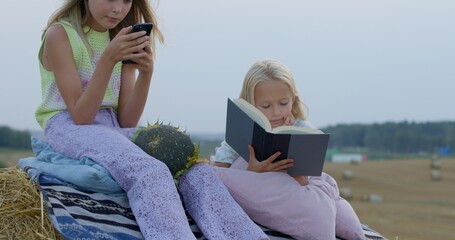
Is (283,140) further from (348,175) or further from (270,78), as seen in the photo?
(348,175)

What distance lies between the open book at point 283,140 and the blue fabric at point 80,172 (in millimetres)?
613

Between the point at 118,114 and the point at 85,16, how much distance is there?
504mm

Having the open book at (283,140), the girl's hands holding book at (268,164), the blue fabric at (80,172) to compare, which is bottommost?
the blue fabric at (80,172)

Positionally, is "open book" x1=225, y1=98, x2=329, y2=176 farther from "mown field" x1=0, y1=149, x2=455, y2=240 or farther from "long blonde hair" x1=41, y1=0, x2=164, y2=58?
"mown field" x1=0, y1=149, x2=455, y2=240

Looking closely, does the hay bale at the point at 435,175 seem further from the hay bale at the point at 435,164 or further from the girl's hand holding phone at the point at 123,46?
the girl's hand holding phone at the point at 123,46

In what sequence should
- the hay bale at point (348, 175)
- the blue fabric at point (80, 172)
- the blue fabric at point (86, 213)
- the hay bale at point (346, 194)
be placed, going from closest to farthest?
the blue fabric at point (86, 213) < the blue fabric at point (80, 172) < the hay bale at point (346, 194) < the hay bale at point (348, 175)

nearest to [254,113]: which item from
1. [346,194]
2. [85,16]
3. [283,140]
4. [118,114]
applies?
[283,140]

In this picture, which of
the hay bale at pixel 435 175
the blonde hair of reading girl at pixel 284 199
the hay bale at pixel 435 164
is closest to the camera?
the blonde hair of reading girl at pixel 284 199

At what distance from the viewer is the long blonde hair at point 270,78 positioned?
3.89 m

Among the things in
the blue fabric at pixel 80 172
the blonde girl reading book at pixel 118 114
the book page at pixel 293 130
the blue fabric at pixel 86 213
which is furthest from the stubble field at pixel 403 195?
the blue fabric at pixel 86 213

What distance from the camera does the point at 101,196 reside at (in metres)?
3.47

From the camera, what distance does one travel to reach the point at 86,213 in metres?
3.33

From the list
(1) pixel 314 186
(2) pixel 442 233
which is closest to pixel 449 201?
(2) pixel 442 233

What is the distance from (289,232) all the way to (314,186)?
26 cm
